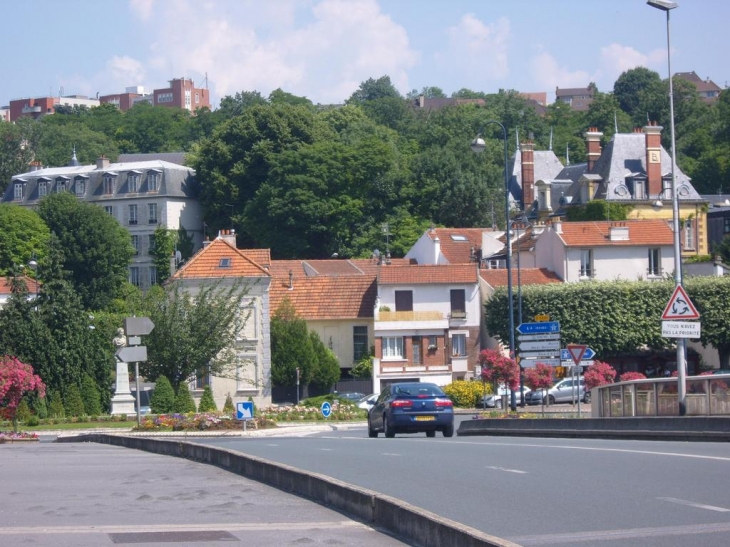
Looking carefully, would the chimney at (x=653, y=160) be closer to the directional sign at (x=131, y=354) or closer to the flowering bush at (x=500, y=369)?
the flowering bush at (x=500, y=369)

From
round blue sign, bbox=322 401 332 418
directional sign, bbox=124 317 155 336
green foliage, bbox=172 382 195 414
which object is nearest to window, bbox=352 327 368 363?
green foliage, bbox=172 382 195 414

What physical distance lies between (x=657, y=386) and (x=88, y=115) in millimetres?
173912

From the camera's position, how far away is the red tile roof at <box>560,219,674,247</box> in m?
75.4

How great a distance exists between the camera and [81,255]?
100312mm

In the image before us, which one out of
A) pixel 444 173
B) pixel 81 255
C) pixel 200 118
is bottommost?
pixel 81 255

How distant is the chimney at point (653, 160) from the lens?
97125mm

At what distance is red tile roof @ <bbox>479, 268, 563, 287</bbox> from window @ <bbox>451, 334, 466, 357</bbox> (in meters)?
3.94

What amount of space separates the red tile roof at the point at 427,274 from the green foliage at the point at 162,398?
72.2 ft

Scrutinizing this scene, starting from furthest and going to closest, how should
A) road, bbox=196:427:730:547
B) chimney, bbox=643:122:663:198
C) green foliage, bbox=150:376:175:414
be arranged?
1. chimney, bbox=643:122:663:198
2. green foliage, bbox=150:376:175:414
3. road, bbox=196:427:730:547

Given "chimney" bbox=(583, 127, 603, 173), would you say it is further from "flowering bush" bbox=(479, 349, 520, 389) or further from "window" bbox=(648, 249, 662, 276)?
"flowering bush" bbox=(479, 349, 520, 389)

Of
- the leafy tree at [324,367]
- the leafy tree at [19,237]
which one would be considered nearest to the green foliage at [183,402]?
the leafy tree at [324,367]

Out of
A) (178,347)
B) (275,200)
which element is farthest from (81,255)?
(178,347)

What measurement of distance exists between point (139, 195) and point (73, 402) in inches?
2523

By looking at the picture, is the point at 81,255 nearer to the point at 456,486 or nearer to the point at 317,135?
the point at 317,135
